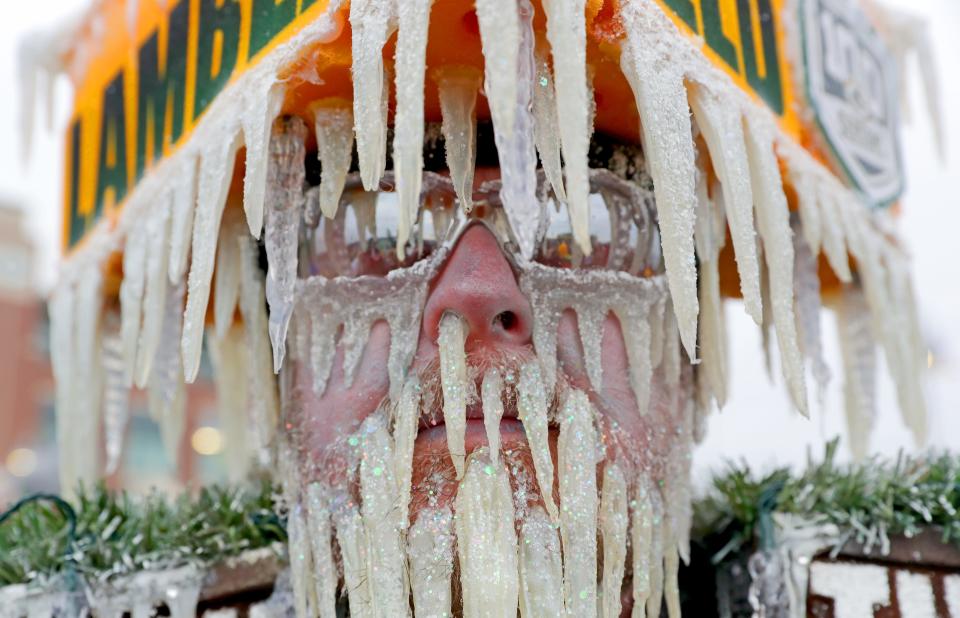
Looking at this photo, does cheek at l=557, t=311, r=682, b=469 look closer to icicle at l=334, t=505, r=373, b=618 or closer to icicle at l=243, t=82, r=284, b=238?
icicle at l=334, t=505, r=373, b=618

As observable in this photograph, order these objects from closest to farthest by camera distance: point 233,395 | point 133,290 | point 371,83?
point 371,83, point 133,290, point 233,395

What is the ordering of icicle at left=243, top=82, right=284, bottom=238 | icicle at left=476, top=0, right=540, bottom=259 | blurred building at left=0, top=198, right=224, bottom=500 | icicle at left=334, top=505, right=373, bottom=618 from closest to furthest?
icicle at left=476, top=0, right=540, bottom=259
icicle at left=243, top=82, right=284, bottom=238
icicle at left=334, top=505, right=373, bottom=618
blurred building at left=0, top=198, right=224, bottom=500

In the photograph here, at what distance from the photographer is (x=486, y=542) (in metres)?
1.41

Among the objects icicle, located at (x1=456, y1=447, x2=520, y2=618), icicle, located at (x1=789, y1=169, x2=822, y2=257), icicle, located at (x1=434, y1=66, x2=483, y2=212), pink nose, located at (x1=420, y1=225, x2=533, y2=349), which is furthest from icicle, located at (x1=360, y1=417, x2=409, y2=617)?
icicle, located at (x1=789, y1=169, x2=822, y2=257)

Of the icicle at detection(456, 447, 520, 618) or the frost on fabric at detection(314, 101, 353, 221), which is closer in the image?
the icicle at detection(456, 447, 520, 618)

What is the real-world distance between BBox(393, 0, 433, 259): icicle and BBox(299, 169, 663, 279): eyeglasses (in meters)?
0.32

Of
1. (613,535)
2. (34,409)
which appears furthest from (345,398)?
(34,409)

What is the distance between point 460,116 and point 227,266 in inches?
26.4

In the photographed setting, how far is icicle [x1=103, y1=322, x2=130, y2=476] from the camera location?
2.29 meters

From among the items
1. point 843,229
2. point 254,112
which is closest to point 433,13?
point 254,112

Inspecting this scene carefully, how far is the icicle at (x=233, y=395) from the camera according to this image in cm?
247

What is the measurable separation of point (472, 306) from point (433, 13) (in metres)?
0.47

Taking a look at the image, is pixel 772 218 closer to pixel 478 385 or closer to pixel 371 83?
pixel 478 385

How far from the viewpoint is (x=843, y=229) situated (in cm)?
182
